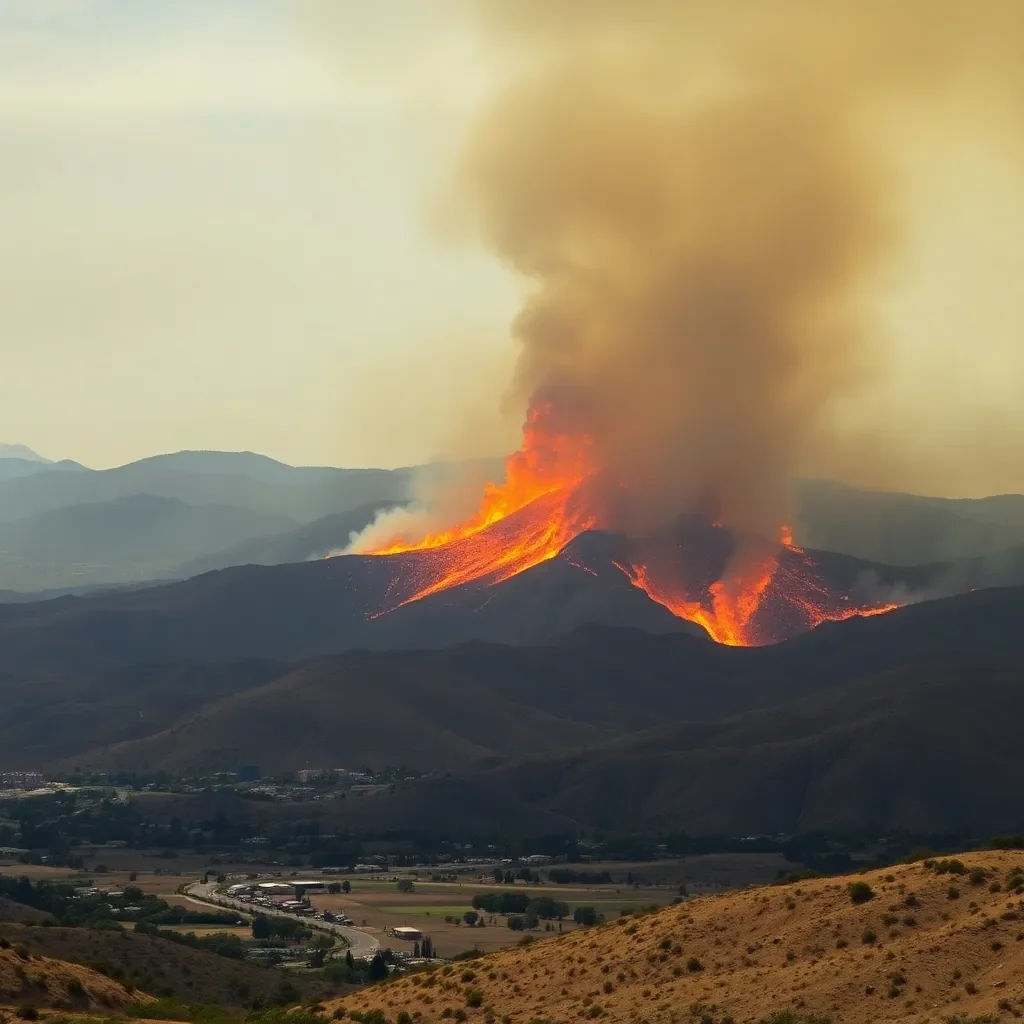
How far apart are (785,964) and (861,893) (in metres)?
2.89

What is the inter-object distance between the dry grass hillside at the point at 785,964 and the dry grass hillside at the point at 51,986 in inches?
209

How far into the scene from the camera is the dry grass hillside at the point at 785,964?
3731 cm

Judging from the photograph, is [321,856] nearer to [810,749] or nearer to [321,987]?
[810,749]

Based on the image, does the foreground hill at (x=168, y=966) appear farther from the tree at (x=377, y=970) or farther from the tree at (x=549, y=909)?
the tree at (x=549, y=909)

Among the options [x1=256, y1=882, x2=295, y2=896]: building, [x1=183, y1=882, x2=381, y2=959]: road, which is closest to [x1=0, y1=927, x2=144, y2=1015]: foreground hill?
[x1=183, y1=882, x2=381, y2=959]: road

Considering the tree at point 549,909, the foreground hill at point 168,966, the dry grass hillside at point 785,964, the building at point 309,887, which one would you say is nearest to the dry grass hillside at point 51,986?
the dry grass hillside at point 785,964

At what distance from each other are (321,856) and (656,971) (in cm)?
10867

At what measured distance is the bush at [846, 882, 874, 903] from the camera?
42.2 metres

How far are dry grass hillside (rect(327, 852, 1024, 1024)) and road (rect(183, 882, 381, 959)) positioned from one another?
132ft

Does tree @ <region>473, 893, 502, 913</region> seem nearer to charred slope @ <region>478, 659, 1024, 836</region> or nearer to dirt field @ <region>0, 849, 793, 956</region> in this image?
dirt field @ <region>0, 849, 793, 956</region>

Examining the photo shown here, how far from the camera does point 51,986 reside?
43.8 metres

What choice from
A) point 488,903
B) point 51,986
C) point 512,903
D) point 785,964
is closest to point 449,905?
point 488,903

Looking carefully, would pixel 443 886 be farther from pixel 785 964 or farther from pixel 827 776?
pixel 785 964

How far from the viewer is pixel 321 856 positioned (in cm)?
14838
